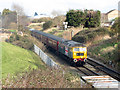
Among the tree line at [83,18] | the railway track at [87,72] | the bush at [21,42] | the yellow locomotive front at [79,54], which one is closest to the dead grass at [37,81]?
the railway track at [87,72]

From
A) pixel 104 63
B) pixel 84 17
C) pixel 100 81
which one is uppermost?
pixel 84 17

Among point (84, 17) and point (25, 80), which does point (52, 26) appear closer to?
point (84, 17)

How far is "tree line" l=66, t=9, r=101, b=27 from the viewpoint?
4578cm

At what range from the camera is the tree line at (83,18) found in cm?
4578

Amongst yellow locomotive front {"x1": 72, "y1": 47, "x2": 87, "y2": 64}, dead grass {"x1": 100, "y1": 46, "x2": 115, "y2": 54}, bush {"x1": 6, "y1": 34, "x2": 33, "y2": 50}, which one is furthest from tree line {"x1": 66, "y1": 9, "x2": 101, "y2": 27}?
yellow locomotive front {"x1": 72, "y1": 47, "x2": 87, "y2": 64}

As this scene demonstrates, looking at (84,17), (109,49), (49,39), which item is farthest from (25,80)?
(84,17)

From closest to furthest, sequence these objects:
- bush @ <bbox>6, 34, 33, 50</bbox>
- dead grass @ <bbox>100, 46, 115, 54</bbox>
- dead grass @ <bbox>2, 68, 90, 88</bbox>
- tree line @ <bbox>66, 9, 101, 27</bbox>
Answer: dead grass @ <bbox>2, 68, 90, 88</bbox> → dead grass @ <bbox>100, 46, 115, 54</bbox> → bush @ <bbox>6, 34, 33, 50</bbox> → tree line @ <bbox>66, 9, 101, 27</bbox>

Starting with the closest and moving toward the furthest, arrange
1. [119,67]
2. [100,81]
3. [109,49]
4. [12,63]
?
[100,81] < [12,63] < [119,67] < [109,49]

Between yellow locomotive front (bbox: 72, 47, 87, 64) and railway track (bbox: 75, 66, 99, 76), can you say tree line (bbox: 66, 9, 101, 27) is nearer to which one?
yellow locomotive front (bbox: 72, 47, 87, 64)

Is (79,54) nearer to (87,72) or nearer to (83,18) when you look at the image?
(87,72)

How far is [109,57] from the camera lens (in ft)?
75.8

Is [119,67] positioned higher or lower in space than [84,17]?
lower

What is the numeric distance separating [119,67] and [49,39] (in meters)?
13.8

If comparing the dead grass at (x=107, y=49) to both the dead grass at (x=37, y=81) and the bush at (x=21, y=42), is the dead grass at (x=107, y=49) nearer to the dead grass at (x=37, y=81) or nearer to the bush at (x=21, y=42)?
the bush at (x=21, y=42)
